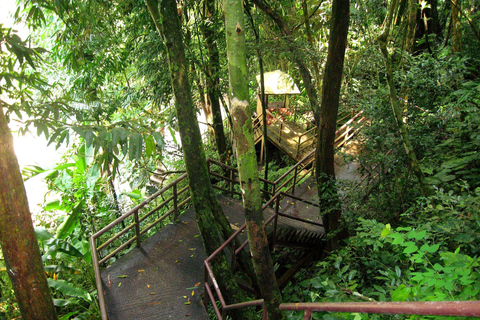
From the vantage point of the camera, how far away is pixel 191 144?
16.6 ft

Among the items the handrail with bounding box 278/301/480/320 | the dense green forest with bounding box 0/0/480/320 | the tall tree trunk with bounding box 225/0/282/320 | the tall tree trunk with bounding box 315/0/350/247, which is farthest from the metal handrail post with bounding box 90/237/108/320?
the tall tree trunk with bounding box 315/0/350/247

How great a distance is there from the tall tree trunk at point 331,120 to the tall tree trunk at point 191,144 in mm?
2134

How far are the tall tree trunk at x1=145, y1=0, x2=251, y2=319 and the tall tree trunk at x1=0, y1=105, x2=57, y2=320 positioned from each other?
2.26 meters

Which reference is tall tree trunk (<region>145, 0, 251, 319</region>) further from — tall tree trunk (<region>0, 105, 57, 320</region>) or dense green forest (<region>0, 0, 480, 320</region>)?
tall tree trunk (<region>0, 105, 57, 320</region>)

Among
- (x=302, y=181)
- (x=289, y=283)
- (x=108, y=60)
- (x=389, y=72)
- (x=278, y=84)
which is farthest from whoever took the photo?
(x=278, y=84)

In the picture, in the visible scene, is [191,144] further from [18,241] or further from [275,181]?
[275,181]

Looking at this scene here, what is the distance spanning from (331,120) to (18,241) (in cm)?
478

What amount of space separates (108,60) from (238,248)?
6.76 meters

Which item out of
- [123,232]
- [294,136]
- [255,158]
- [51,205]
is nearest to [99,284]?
[123,232]

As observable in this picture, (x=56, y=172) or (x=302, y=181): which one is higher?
(x=56, y=172)

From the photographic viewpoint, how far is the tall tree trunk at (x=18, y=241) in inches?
126

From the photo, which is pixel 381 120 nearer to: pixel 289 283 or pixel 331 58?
pixel 331 58

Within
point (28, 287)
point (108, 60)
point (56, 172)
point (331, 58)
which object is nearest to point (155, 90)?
point (108, 60)

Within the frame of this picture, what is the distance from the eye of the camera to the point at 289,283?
7223mm
